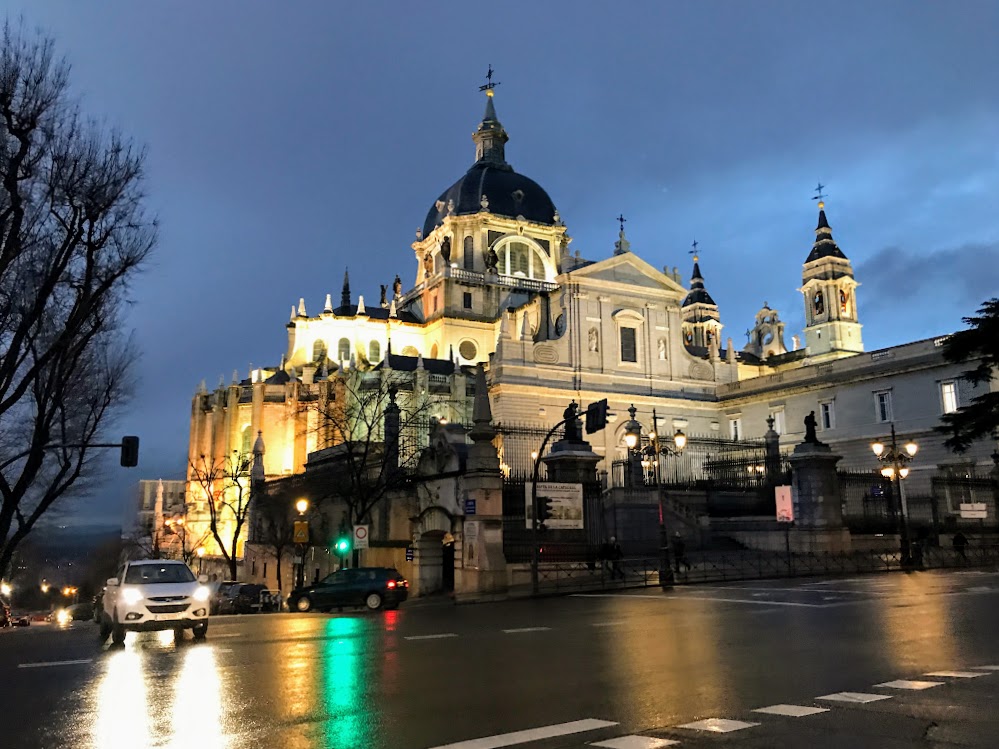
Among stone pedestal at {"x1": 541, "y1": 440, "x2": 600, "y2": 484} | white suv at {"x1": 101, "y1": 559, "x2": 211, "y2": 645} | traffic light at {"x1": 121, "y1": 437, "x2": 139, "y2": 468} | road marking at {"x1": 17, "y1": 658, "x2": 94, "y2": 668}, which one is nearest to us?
road marking at {"x1": 17, "y1": 658, "x2": 94, "y2": 668}

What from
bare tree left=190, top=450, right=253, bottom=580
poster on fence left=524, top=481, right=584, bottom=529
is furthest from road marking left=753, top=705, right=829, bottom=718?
bare tree left=190, top=450, right=253, bottom=580

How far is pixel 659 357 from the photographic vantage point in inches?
2537

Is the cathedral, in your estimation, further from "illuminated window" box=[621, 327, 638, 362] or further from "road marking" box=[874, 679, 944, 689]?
"road marking" box=[874, 679, 944, 689]

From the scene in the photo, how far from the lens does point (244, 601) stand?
120 feet

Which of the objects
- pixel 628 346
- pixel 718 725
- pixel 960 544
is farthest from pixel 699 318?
pixel 718 725

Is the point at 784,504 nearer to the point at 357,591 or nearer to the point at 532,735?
the point at 357,591

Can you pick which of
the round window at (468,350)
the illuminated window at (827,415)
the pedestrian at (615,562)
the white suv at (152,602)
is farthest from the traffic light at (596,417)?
the round window at (468,350)

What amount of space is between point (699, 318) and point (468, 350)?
43.6m

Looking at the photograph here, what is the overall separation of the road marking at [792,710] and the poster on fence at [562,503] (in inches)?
760

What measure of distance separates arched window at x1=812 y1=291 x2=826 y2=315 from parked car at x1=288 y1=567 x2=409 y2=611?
78048mm

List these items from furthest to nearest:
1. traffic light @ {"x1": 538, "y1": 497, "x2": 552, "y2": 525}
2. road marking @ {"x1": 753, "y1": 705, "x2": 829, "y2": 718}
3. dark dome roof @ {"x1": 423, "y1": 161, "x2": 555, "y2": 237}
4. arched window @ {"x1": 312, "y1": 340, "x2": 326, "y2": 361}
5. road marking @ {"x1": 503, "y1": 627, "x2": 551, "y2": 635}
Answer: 1. dark dome roof @ {"x1": 423, "y1": 161, "x2": 555, "y2": 237}
2. arched window @ {"x1": 312, "y1": 340, "x2": 326, "y2": 361}
3. traffic light @ {"x1": 538, "y1": 497, "x2": 552, "y2": 525}
4. road marking @ {"x1": 503, "y1": 627, "x2": 551, "y2": 635}
5. road marking @ {"x1": 753, "y1": 705, "x2": 829, "y2": 718}

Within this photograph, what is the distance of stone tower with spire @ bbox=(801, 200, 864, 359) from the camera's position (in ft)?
298

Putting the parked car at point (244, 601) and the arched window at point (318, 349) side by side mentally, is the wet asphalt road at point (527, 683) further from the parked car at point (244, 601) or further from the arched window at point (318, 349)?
the arched window at point (318, 349)

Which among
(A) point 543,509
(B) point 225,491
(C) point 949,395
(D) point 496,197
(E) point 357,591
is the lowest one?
(E) point 357,591
